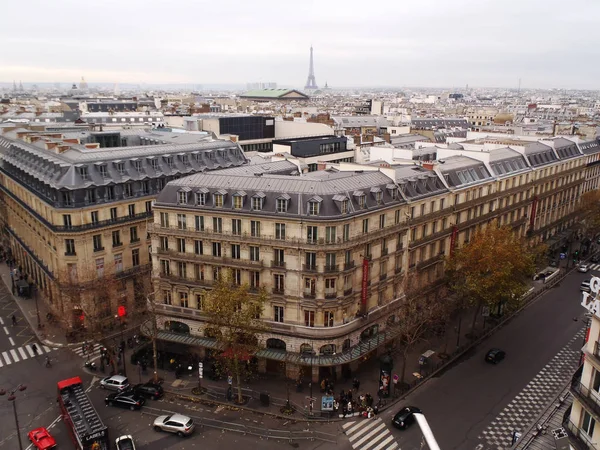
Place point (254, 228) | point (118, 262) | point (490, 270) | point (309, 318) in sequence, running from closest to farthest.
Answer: point (309, 318) → point (254, 228) → point (490, 270) → point (118, 262)

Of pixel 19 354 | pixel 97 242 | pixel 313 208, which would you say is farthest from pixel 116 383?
pixel 313 208

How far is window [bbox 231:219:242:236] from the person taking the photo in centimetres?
6203

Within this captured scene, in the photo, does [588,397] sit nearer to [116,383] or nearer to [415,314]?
[415,314]

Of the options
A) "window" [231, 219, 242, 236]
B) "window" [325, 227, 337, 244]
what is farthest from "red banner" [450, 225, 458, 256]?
"window" [231, 219, 242, 236]

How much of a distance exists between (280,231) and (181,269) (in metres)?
14.6

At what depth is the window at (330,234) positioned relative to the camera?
5838 cm

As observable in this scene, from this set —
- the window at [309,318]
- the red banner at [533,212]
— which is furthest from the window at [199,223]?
the red banner at [533,212]

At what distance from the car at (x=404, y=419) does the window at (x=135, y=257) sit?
44.6 meters

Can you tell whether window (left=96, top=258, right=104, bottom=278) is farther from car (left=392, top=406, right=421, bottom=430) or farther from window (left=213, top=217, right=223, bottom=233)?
car (left=392, top=406, right=421, bottom=430)

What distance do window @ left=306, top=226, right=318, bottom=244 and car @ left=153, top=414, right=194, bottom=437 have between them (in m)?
22.3

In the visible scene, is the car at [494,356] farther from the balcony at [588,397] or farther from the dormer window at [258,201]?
the dormer window at [258,201]

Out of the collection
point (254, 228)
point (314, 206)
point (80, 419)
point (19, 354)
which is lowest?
point (19, 354)

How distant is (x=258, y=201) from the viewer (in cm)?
6125

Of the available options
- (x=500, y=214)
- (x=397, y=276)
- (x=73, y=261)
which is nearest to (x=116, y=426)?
(x=73, y=261)
